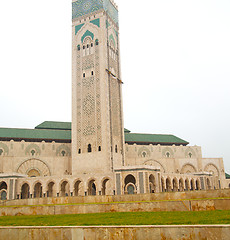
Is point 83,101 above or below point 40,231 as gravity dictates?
above

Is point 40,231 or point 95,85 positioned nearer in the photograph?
point 40,231

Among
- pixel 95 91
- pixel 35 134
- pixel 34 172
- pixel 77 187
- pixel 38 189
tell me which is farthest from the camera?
pixel 35 134

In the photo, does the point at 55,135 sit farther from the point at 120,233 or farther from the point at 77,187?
the point at 120,233

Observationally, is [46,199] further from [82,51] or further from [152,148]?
[152,148]

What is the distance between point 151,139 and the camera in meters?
46.6

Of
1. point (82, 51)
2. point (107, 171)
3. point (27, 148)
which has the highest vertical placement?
point (82, 51)

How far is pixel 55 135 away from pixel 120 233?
3594 centimetres

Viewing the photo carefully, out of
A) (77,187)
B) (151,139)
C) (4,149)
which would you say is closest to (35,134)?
(4,149)

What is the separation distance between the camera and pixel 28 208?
13781mm

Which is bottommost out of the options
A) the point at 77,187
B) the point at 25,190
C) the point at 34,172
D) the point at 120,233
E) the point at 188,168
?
the point at 120,233

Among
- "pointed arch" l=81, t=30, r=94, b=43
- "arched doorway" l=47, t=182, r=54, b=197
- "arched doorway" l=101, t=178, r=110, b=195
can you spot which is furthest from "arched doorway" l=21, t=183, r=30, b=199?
"pointed arch" l=81, t=30, r=94, b=43

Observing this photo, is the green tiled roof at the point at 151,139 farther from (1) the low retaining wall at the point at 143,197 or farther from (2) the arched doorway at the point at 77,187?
(1) the low retaining wall at the point at 143,197

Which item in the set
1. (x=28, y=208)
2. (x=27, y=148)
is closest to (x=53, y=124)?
(x=27, y=148)

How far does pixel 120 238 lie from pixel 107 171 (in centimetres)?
2644
